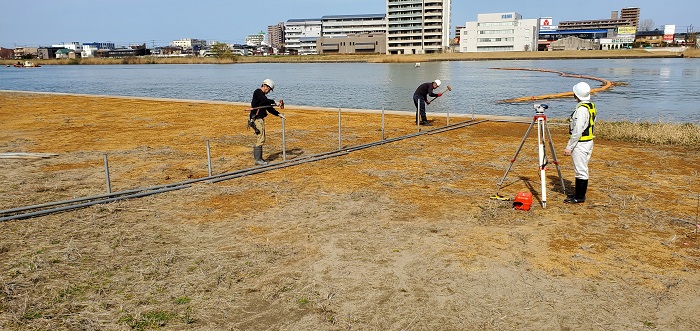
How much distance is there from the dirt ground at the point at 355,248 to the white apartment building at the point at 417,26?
14492cm

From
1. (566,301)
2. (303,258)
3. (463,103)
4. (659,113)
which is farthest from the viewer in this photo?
(463,103)

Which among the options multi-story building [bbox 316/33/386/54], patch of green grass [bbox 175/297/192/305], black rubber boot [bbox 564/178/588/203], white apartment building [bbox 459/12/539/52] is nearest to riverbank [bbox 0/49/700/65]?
multi-story building [bbox 316/33/386/54]

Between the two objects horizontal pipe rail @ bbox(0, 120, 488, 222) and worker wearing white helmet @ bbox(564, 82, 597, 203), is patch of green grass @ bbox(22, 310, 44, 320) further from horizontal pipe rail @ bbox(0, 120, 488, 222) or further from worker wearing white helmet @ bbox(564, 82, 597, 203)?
worker wearing white helmet @ bbox(564, 82, 597, 203)

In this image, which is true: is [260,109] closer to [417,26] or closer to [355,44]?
[417,26]

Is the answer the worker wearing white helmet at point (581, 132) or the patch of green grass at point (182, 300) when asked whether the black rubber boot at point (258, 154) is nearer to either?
the patch of green grass at point (182, 300)

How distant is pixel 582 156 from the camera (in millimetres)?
7684

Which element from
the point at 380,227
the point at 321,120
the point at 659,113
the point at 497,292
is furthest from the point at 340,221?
the point at 659,113

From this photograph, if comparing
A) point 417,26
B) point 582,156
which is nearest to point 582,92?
point 582,156

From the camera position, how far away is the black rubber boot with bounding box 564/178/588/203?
7.83 meters

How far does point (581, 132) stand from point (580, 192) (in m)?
1.07

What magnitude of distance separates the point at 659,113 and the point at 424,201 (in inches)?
1068

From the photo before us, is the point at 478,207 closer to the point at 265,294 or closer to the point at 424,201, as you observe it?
the point at 424,201

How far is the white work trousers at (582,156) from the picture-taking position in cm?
762

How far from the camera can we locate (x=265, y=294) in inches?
198
